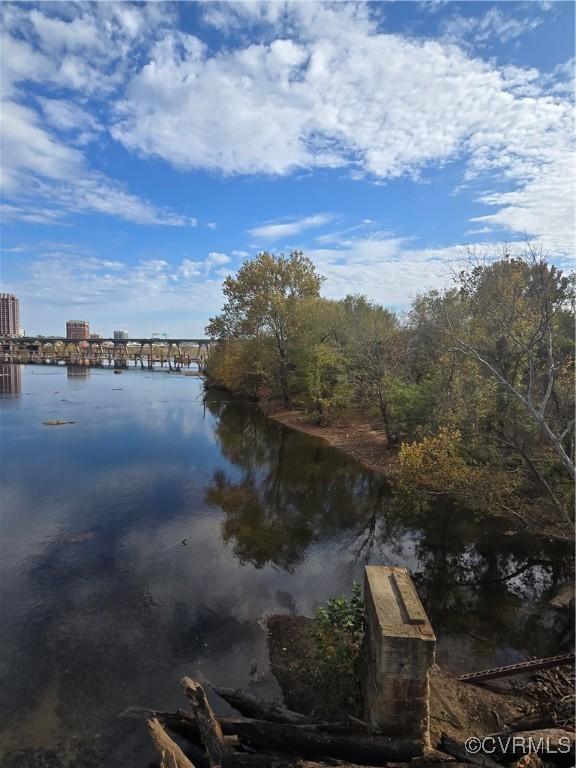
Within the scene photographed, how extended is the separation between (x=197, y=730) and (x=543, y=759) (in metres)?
4.25

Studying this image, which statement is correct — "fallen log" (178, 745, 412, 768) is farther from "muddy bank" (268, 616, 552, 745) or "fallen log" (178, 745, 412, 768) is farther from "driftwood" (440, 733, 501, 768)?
"muddy bank" (268, 616, 552, 745)

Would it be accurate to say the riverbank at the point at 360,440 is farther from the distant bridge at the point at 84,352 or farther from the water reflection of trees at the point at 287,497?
the distant bridge at the point at 84,352

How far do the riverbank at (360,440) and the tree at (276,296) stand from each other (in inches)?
208

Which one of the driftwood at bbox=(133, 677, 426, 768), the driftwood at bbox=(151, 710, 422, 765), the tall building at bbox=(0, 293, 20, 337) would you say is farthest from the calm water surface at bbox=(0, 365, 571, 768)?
the tall building at bbox=(0, 293, 20, 337)

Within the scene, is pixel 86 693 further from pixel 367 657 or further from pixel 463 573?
pixel 463 573

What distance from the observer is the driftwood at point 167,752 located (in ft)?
15.3

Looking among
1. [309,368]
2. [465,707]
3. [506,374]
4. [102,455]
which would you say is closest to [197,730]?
[465,707]

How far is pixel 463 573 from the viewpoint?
1209 centimetres

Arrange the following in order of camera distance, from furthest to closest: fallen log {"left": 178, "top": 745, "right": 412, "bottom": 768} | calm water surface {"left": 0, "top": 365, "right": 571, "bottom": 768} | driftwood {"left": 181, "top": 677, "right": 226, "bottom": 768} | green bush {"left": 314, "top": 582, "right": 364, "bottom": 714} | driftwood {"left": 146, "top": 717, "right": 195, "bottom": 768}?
1. calm water surface {"left": 0, "top": 365, "right": 571, "bottom": 768}
2. green bush {"left": 314, "top": 582, "right": 364, "bottom": 714}
3. driftwood {"left": 181, "top": 677, "right": 226, "bottom": 768}
4. fallen log {"left": 178, "top": 745, "right": 412, "bottom": 768}
5. driftwood {"left": 146, "top": 717, "right": 195, "bottom": 768}

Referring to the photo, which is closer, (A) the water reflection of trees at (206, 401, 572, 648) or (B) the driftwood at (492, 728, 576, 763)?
(B) the driftwood at (492, 728, 576, 763)

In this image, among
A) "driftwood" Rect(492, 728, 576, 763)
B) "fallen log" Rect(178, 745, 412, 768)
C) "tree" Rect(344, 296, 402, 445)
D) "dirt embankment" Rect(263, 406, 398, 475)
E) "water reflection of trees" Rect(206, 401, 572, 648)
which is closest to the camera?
"fallen log" Rect(178, 745, 412, 768)

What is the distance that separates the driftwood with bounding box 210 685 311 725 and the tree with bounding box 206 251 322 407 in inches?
1313

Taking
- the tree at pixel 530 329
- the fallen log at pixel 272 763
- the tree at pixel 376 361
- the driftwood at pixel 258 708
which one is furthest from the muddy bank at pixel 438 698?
the tree at pixel 376 361

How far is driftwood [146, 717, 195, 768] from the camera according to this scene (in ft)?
15.3
